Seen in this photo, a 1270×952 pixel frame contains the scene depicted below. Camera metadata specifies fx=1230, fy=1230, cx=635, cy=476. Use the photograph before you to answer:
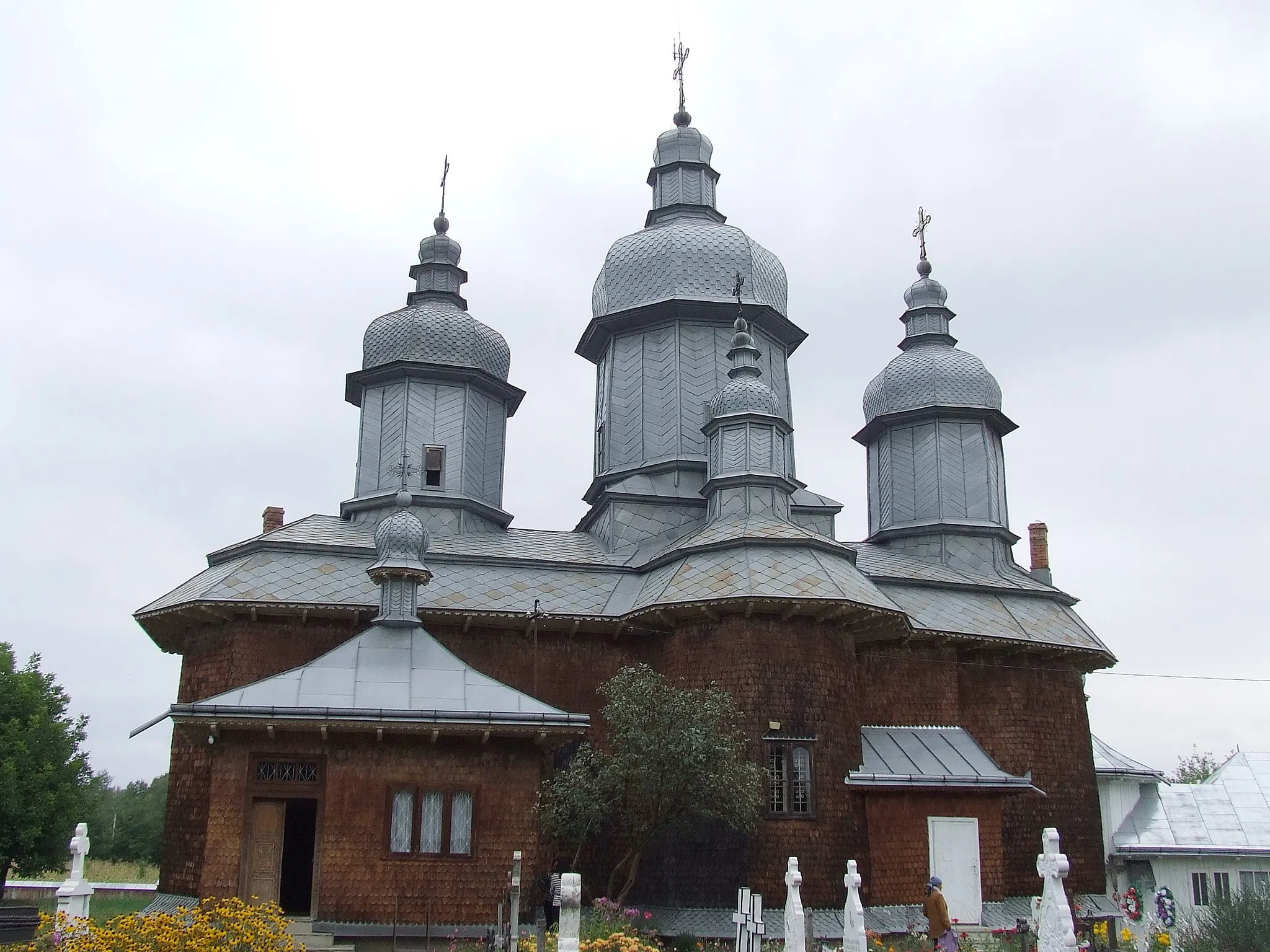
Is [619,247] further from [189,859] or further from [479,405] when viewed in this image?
[189,859]

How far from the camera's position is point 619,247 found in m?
29.9

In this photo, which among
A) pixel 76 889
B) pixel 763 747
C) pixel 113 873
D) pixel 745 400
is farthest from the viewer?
pixel 113 873

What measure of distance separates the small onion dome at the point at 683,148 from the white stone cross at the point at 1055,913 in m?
22.3

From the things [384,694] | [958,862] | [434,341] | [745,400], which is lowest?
[958,862]

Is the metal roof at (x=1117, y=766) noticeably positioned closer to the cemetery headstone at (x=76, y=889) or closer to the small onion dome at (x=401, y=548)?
the small onion dome at (x=401, y=548)

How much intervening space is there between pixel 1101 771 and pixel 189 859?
786 inches

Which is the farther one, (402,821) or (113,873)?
(113,873)

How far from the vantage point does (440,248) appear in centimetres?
3034

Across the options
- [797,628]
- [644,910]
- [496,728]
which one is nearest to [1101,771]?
[797,628]

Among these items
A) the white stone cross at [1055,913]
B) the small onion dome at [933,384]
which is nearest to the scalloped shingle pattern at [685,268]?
the small onion dome at [933,384]

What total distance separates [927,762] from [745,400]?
7878 millimetres

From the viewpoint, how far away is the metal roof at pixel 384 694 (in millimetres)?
18672

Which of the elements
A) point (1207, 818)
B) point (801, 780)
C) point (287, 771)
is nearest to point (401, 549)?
point (287, 771)

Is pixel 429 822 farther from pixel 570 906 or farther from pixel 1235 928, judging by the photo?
pixel 1235 928
